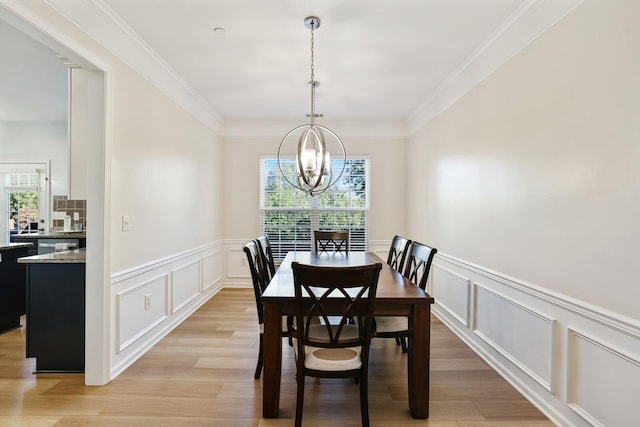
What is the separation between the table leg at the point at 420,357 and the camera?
6.83ft

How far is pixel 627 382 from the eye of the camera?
1617mm

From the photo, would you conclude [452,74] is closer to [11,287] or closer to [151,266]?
[151,266]

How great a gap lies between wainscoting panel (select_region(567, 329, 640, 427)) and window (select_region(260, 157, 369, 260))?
Result: 12.0 ft

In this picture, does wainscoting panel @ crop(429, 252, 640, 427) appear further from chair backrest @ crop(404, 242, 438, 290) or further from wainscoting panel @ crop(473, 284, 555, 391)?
chair backrest @ crop(404, 242, 438, 290)

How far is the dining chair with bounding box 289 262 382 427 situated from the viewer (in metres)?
1.82

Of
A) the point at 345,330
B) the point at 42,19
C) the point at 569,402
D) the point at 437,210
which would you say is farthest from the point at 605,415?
the point at 42,19

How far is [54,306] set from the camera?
2.60 meters

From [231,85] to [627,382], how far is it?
3926mm

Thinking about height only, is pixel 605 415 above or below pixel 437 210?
below

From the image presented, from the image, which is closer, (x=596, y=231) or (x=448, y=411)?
(x=596, y=231)

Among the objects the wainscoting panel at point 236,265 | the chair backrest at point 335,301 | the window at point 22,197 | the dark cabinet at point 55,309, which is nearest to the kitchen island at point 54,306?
the dark cabinet at point 55,309

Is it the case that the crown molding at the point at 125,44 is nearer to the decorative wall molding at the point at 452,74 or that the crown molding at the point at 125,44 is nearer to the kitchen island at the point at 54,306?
the decorative wall molding at the point at 452,74

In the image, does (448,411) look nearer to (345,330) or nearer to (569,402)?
(569,402)

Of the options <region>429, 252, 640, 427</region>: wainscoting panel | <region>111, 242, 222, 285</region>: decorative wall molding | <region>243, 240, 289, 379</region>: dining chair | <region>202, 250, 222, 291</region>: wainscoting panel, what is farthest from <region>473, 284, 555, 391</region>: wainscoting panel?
<region>202, 250, 222, 291</region>: wainscoting panel
